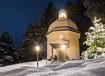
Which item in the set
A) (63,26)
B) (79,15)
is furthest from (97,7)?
(79,15)

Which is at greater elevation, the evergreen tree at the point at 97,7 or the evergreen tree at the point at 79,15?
the evergreen tree at the point at 79,15

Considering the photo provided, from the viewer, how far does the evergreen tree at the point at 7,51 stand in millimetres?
45662

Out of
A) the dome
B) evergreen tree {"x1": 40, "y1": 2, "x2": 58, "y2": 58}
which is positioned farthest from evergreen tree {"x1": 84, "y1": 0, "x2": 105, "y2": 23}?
evergreen tree {"x1": 40, "y1": 2, "x2": 58, "y2": 58}

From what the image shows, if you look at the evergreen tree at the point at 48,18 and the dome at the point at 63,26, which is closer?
the dome at the point at 63,26

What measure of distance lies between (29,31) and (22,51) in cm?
435

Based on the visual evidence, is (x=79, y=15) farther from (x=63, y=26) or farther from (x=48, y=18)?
(x=63, y=26)

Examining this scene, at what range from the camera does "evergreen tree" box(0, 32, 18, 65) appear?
4566 centimetres

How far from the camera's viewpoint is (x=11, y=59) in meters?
46.8

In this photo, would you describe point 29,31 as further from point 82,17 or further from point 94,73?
point 94,73

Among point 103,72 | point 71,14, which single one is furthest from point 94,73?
point 71,14

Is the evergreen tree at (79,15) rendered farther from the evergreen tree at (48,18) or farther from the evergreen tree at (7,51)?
the evergreen tree at (7,51)

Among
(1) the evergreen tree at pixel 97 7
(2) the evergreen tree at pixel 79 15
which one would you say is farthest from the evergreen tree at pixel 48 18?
(1) the evergreen tree at pixel 97 7

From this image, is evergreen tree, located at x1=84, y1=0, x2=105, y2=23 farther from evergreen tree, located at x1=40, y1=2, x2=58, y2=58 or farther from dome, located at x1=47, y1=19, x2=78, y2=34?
evergreen tree, located at x1=40, y1=2, x2=58, y2=58

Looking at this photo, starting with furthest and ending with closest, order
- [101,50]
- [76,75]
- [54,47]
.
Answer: [54,47]
[101,50]
[76,75]
